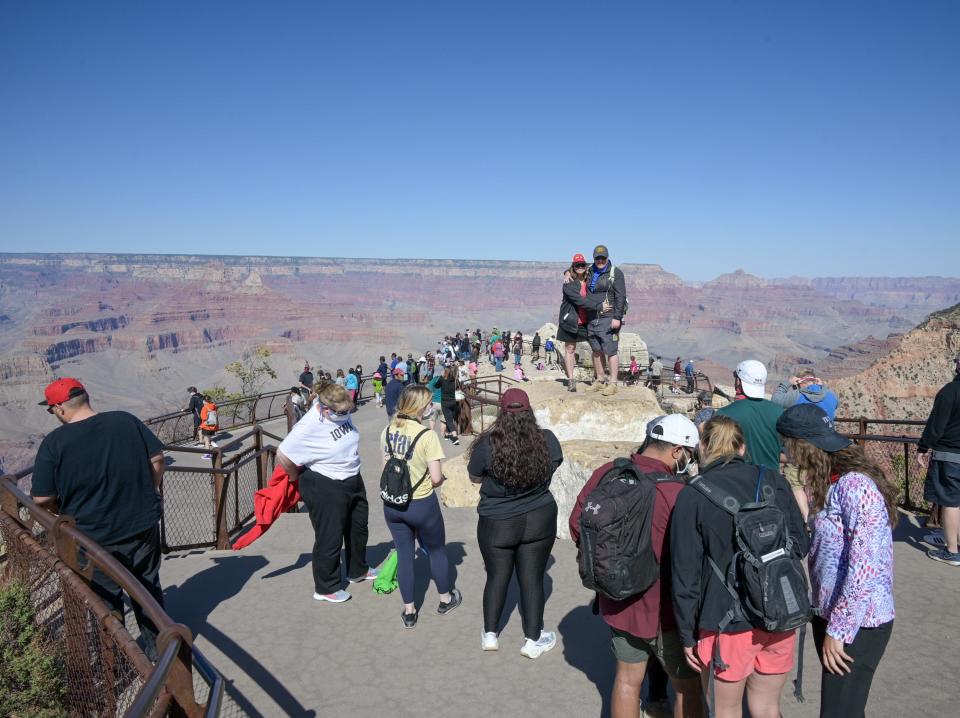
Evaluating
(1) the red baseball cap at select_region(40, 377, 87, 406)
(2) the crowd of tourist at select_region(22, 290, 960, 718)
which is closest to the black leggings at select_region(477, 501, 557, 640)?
(2) the crowd of tourist at select_region(22, 290, 960, 718)

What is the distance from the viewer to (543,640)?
4.01m

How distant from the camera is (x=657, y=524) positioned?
276 centimetres

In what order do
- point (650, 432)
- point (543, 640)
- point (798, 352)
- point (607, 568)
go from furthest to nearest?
point (798, 352)
point (543, 640)
point (650, 432)
point (607, 568)

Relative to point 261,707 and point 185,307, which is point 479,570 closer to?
point 261,707

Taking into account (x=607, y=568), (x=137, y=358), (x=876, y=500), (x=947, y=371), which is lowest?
(x=137, y=358)

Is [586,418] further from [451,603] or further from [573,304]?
[451,603]

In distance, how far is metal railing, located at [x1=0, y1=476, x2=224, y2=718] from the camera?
208 centimetres

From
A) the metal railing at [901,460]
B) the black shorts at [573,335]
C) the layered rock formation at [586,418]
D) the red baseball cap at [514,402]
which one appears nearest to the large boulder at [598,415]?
the layered rock formation at [586,418]

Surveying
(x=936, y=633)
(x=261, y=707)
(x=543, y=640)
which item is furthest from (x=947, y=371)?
(x=261, y=707)

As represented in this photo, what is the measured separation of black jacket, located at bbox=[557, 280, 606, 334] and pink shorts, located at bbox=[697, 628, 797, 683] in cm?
477

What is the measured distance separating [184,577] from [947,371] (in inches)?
1044

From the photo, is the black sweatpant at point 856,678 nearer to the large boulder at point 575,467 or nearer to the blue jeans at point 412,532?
the blue jeans at point 412,532

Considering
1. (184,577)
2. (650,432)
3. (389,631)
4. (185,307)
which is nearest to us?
(650,432)

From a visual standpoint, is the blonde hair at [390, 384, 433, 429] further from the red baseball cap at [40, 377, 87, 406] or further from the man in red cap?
the red baseball cap at [40, 377, 87, 406]
